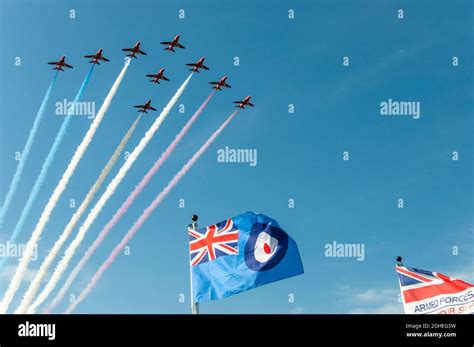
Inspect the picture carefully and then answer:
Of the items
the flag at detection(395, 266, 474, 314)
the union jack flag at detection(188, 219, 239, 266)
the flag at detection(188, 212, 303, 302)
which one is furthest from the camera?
the flag at detection(395, 266, 474, 314)

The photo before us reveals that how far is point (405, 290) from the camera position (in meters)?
67.5

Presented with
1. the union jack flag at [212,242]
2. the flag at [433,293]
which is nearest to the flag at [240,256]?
the union jack flag at [212,242]

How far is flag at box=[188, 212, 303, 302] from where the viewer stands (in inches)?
2304

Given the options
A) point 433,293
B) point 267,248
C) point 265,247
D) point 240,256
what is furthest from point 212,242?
point 433,293

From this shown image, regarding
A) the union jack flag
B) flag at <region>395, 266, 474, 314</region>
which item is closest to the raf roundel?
the union jack flag

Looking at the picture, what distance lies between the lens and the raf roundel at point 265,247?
5941cm

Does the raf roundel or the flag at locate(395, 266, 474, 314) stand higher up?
the raf roundel

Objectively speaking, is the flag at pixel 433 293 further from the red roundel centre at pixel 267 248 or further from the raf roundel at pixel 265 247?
the red roundel centre at pixel 267 248

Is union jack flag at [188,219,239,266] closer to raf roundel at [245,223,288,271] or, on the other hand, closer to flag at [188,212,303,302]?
flag at [188,212,303,302]

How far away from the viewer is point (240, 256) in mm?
59938

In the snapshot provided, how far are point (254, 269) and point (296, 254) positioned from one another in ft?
16.0
